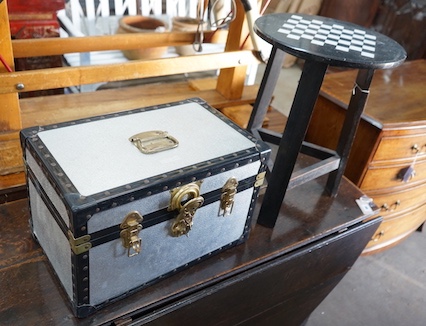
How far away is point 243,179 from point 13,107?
69 centimetres

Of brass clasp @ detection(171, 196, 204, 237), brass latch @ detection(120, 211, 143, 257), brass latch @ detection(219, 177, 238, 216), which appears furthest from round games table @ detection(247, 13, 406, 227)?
brass latch @ detection(120, 211, 143, 257)

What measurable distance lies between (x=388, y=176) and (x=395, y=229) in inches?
18.1

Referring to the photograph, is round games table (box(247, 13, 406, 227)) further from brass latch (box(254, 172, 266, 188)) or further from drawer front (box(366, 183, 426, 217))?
drawer front (box(366, 183, 426, 217))

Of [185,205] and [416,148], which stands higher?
[185,205]

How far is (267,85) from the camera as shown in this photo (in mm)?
1258

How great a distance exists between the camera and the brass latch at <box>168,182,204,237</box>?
32.9 inches

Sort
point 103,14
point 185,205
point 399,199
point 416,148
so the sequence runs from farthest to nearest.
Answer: point 103,14 < point 399,199 < point 416,148 < point 185,205

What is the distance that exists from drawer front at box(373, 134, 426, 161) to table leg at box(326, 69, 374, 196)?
1.07 ft

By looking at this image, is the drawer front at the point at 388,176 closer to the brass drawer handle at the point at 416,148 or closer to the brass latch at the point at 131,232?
the brass drawer handle at the point at 416,148

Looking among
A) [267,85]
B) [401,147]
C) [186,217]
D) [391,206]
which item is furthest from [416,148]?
[186,217]

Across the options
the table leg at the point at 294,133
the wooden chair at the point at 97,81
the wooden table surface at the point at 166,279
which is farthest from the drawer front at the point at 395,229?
the table leg at the point at 294,133

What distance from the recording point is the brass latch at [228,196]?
0.92 m

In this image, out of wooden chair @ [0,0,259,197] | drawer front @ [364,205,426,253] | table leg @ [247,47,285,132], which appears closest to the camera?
wooden chair @ [0,0,259,197]

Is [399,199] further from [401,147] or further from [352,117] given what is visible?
[352,117]
